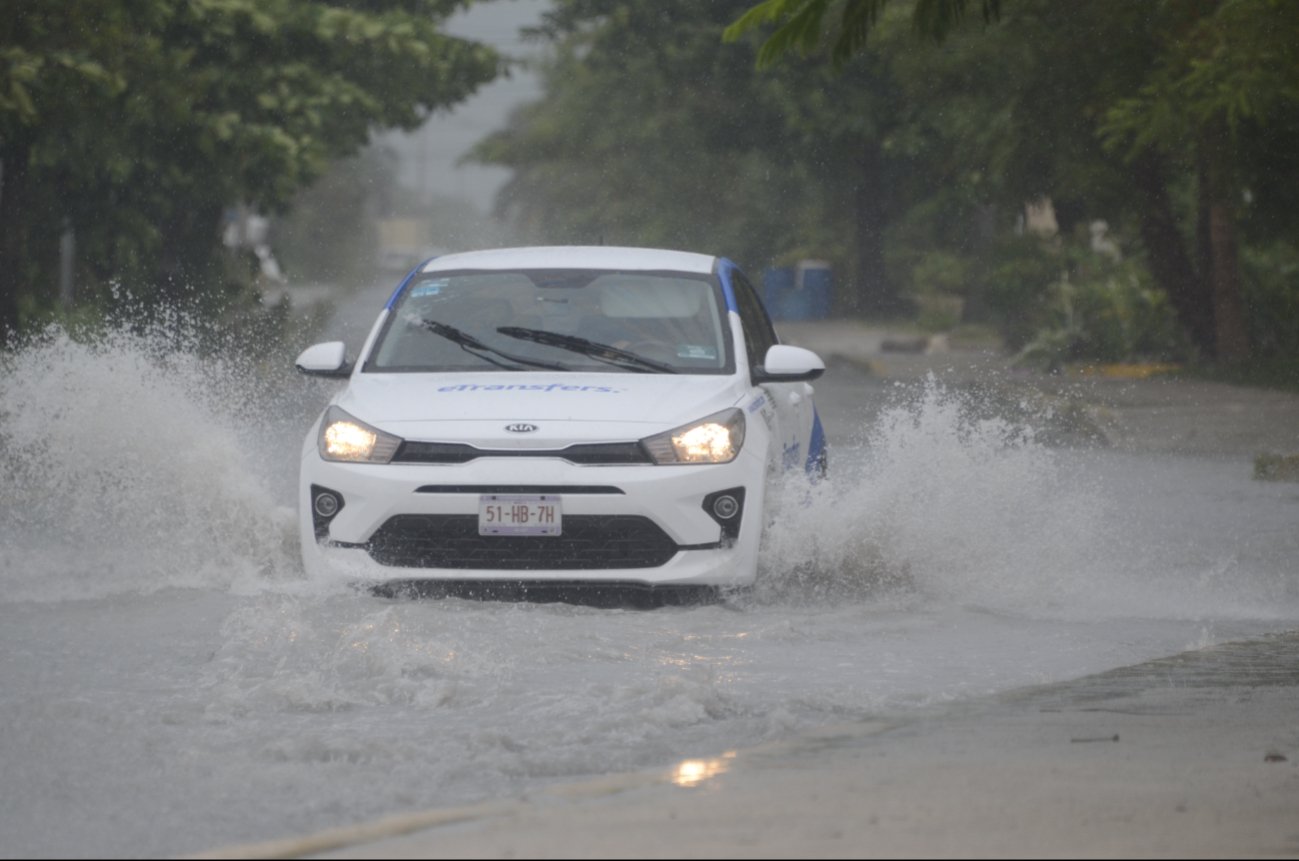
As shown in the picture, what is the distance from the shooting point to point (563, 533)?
28.5 feet

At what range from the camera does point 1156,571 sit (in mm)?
10688

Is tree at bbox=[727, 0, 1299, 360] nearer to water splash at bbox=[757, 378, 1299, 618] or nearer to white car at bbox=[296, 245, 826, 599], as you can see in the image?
water splash at bbox=[757, 378, 1299, 618]

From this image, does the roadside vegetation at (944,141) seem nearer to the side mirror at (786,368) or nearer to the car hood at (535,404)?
the side mirror at (786,368)

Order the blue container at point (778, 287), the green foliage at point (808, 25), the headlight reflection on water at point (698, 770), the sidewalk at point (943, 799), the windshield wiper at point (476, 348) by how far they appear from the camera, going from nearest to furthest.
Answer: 1. the sidewalk at point (943, 799)
2. the headlight reflection on water at point (698, 770)
3. the green foliage at point (808, 25)
4. the windshield wiper at point (476, 348)
5. the blue container at point (778, 287)

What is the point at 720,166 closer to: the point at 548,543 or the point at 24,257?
the point at 24,257

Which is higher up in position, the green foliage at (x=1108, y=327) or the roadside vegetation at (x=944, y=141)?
the roadside vegetation at (x=944, y=141)

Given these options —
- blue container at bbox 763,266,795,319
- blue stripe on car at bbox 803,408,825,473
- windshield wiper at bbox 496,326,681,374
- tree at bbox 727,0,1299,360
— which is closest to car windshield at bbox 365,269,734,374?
windshield wiper at bbox 496,326,681,374

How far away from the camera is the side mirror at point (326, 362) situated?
9.85 metres

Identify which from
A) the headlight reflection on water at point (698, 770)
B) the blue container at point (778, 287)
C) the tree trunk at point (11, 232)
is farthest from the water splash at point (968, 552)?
the blue container at point (778, 287)

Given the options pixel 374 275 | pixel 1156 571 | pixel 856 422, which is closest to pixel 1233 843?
pixel 1156 571

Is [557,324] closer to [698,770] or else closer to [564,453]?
[564,453]

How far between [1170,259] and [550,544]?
20.7 m

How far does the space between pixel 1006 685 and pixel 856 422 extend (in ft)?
41.6

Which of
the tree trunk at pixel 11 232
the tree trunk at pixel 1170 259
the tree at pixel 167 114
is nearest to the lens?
the tree at pixel 167 114
